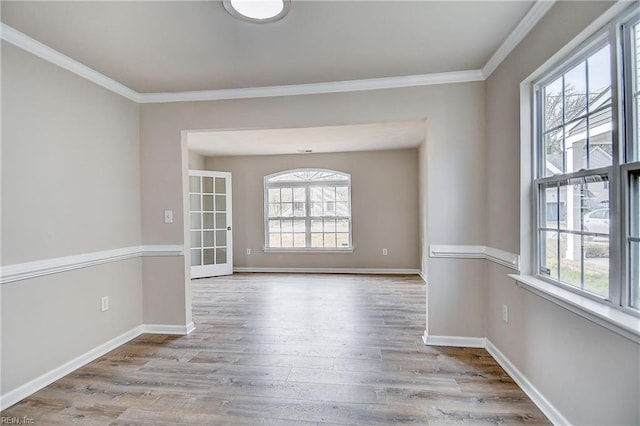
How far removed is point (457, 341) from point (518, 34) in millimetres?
2429

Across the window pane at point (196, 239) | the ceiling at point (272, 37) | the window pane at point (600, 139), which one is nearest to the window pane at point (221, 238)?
the window pane at point (196, 239)

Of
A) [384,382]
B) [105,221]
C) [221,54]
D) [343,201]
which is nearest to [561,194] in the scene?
[384,382]

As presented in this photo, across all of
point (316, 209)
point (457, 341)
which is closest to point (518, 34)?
point (457, 341)

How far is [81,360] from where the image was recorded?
2.46 m

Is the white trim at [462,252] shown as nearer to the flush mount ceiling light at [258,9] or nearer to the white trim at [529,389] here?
the white trim at [529,389]

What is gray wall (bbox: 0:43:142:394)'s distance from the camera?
2000 millimetres

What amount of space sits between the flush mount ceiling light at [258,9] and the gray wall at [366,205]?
14.3 ft

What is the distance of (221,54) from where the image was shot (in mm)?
2312

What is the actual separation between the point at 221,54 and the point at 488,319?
306 centimetres

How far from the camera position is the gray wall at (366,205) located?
19.7 ft

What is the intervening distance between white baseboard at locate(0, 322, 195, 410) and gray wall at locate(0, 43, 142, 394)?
4cm

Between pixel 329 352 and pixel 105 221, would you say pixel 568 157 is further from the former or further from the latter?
pixel 105 221

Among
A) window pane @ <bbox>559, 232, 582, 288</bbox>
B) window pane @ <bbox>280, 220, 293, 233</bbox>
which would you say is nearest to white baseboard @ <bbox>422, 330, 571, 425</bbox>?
window pane @ <bbox>559, 232, 582, 288</bbox>

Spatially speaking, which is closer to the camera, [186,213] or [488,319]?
[488,319]
